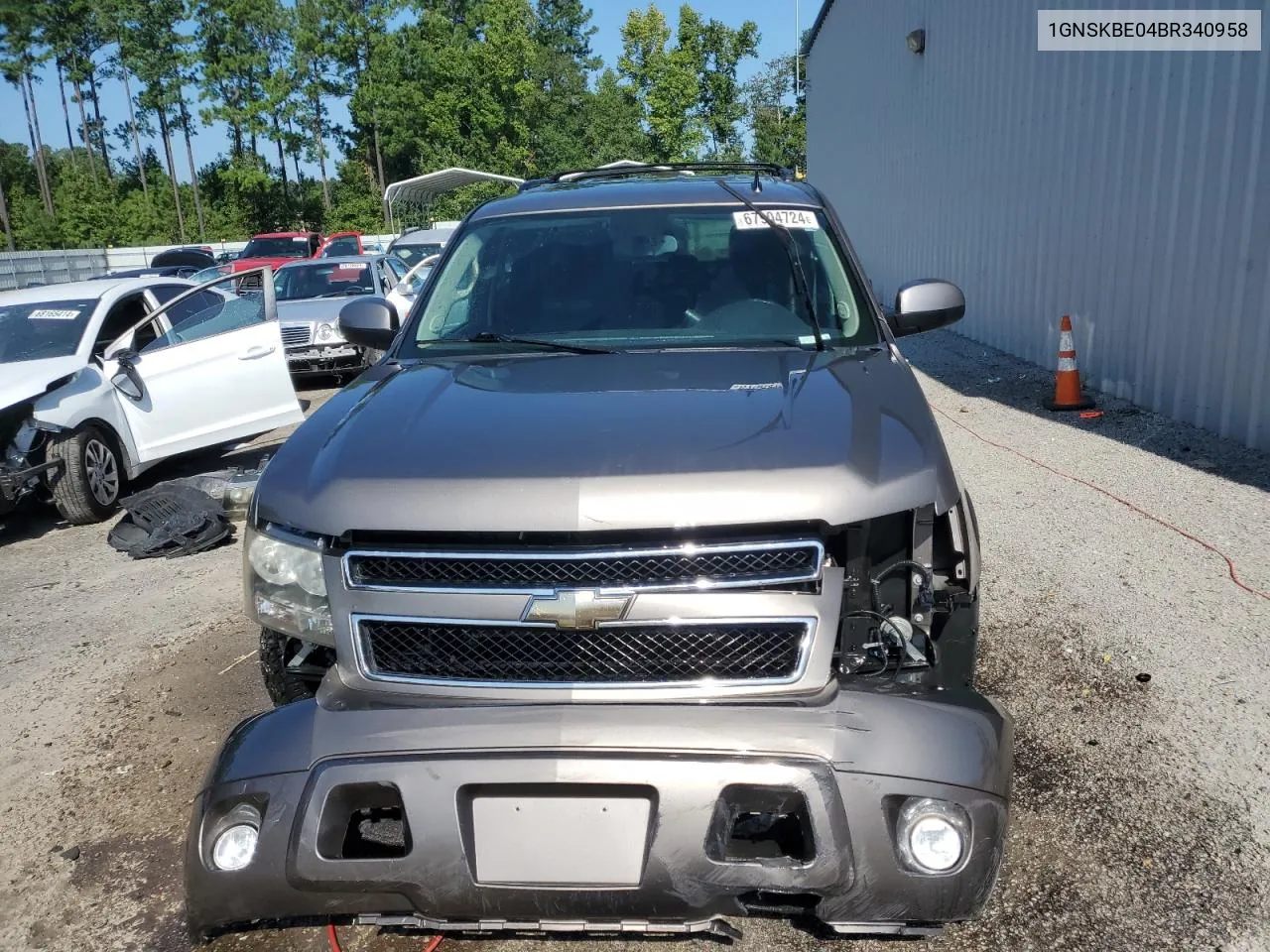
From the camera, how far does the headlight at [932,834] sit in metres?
2.03

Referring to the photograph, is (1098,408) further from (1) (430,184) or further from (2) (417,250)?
(1) (430,184)

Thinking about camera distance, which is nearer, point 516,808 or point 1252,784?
point 516,808

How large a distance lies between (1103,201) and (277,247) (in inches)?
1054

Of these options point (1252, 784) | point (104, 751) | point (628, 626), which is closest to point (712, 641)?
point (628, 626)

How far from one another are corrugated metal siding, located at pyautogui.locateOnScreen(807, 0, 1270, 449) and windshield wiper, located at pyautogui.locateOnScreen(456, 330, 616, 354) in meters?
5.43

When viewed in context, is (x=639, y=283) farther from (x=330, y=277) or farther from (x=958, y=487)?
(x=330, y=277)

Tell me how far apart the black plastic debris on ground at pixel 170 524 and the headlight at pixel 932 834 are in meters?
5.54

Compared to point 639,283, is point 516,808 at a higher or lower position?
lower

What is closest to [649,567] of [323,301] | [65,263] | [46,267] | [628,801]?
[628,801]

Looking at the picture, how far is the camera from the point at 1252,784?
10.5ft

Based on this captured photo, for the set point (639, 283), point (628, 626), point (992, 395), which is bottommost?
point (992, 395)

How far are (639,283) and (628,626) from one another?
5.57 ft

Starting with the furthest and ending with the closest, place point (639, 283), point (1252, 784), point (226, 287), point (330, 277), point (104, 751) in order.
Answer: point (330, 277), point (226, 287), point (104, 751), point (639, 283), point (1252, 784)

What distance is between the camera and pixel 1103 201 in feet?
29.3
